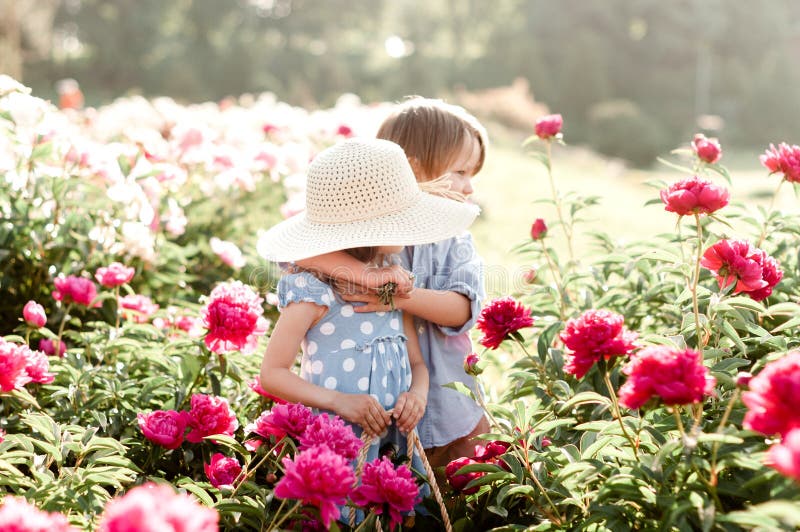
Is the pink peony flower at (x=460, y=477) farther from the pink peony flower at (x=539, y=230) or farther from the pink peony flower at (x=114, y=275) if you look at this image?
the pink peony flower at (x=114, y=275)

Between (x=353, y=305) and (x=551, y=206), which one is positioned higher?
(x=551, y=206)

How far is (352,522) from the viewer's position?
1449 mm

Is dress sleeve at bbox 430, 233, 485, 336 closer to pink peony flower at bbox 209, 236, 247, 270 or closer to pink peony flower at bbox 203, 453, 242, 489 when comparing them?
pink peony flower at bbox 203, 453, 242, 489

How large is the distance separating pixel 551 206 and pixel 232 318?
22.3ft

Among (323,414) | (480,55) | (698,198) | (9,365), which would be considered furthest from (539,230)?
(480,55)

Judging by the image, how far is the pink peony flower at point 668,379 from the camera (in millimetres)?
1062

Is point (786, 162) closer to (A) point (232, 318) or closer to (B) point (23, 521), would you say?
(A) point (232, 318)

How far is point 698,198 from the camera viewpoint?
143cm

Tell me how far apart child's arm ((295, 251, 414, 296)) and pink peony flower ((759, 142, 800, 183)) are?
0.97 meters

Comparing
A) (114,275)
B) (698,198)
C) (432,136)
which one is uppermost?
(432,136)

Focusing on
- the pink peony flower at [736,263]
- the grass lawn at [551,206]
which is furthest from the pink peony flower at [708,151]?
the pink peony flower at [736,263]

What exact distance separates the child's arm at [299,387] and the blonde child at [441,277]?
14 cm

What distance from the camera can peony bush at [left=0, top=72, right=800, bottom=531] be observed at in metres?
1.18

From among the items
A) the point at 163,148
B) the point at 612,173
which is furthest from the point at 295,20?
the point at 163,148
